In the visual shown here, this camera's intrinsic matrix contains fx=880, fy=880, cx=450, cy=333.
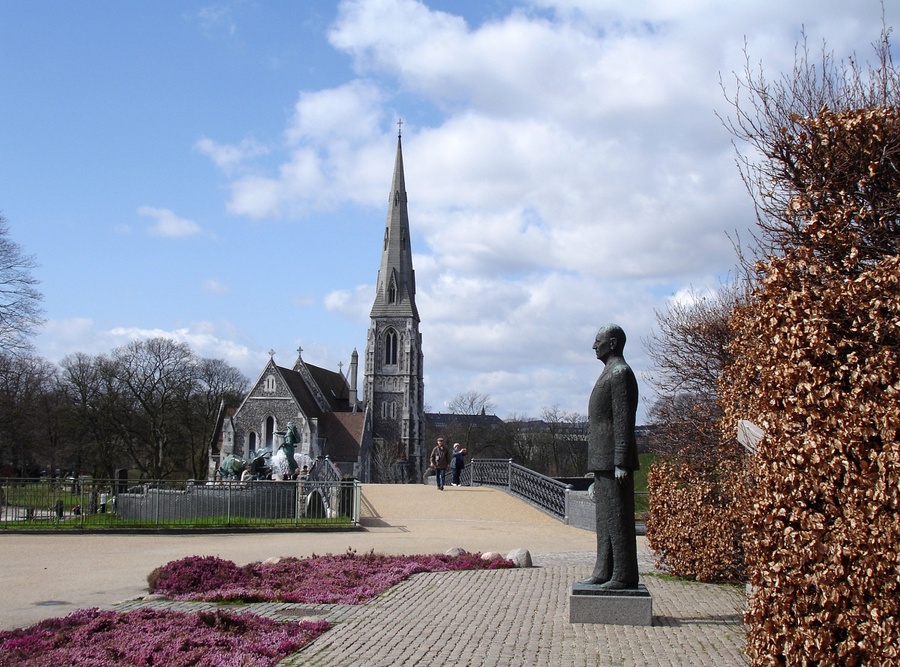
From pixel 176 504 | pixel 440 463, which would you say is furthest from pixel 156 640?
pixel 440 463

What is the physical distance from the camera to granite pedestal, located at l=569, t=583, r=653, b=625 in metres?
8.64

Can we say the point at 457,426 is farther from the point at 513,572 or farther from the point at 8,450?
the point at 513,572

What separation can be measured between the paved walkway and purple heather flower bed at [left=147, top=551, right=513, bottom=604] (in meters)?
0.27

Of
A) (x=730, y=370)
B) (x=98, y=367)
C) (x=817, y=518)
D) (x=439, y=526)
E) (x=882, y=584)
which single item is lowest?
(x=439, y=526)

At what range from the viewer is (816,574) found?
16.6ft

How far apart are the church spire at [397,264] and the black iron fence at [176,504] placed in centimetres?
5830

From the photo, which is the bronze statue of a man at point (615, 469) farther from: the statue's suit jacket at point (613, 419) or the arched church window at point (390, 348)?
A: the arched church window at point (390, 348)

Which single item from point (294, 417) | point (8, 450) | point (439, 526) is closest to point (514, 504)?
point (439, 526)

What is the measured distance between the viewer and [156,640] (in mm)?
7363

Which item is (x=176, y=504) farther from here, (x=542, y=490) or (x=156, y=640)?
(x=156, y=640)

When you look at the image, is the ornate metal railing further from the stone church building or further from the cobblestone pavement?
the stone church building

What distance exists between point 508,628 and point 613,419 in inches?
89.7

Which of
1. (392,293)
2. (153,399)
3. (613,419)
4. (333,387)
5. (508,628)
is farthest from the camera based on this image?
(333,387)

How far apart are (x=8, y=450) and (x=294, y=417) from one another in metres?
22.8
